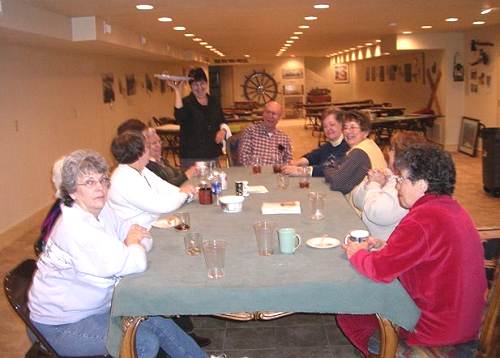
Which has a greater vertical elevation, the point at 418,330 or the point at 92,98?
the point at 92,98

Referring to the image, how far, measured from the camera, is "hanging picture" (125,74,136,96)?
1126 cm

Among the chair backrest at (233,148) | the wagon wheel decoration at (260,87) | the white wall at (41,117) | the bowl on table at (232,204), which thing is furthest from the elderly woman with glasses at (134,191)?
the wagon wheel decoration at (260,87)

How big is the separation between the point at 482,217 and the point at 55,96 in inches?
225

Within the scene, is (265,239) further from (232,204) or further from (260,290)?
(232,204)

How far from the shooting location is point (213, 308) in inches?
77.1

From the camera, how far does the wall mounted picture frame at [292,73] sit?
2222 cm

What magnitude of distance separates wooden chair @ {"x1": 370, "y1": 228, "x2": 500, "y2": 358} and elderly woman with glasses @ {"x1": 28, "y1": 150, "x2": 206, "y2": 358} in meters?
0.94

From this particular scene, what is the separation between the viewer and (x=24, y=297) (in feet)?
7.31

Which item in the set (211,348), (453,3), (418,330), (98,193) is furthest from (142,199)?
(453,3)

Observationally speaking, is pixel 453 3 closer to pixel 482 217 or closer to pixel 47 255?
pixel 482 217

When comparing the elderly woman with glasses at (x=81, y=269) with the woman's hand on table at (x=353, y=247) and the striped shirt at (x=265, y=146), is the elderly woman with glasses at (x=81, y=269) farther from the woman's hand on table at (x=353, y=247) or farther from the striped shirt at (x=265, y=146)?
the striped shirt at (x=265, y=146)

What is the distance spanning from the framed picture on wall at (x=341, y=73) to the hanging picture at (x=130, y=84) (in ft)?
40.4

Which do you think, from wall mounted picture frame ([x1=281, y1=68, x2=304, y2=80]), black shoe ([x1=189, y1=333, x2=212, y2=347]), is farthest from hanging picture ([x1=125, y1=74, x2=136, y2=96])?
wall mounted picture frame ([x1=281, y1=68, x2=304, y2=80])

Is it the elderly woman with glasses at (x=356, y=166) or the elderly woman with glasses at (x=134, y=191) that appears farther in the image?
the elderly woman with glasses at (x=356, y=166)
